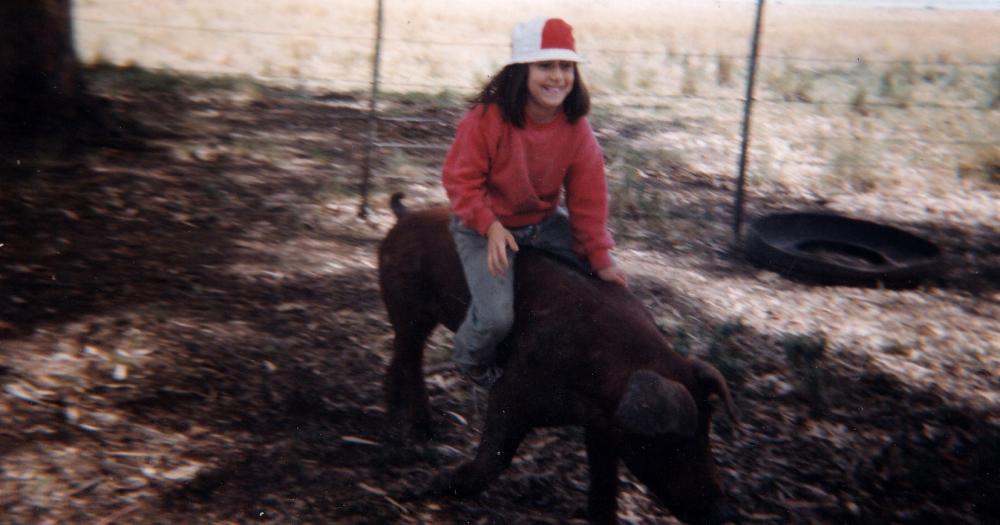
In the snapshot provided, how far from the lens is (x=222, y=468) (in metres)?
3.60

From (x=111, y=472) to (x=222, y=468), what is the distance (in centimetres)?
40

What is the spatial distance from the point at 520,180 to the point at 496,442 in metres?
1.00

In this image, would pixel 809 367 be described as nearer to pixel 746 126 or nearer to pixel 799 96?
pixel 746 126

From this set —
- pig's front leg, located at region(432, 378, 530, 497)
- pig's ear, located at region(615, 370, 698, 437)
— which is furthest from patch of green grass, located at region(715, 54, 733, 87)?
pig's ear, located at region(615, 370, 698, 437)

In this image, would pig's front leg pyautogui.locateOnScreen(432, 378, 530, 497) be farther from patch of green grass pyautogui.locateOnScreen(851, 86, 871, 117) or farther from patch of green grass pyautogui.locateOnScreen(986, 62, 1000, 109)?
patch of green grass pyautogui.locateOnScreen(986, 62, 1000, 109)

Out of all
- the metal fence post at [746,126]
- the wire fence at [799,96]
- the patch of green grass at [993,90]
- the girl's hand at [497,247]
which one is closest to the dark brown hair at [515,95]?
the girl's hand at [497,247]

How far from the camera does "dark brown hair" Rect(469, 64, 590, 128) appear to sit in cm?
351

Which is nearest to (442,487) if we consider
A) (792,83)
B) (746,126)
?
(746,126)

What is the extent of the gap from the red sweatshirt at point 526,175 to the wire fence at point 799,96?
5463 mm

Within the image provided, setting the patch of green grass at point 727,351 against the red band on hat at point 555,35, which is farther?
the patch of green grass at point 727,351

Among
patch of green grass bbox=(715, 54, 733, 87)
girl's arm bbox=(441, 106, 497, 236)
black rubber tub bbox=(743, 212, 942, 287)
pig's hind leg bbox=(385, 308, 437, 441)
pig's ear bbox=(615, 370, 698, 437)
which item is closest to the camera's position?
pig's ear bbox=(615, 370, 698, 437)

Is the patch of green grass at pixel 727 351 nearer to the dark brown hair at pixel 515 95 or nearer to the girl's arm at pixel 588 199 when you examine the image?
the girl's arm at pixel 588 199

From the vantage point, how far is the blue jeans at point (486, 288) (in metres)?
3.40

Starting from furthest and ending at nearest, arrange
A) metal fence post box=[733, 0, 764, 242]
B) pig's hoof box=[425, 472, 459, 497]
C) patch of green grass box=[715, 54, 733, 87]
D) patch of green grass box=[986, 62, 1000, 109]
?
patch of green grass box=[715, 54, 733, 87] < patch of green grass box=[986, 62, 1000, 109] < metal fence post box=[733, 0, 764, 242] < pig's hoof box=[425, 472, 459, 497]
